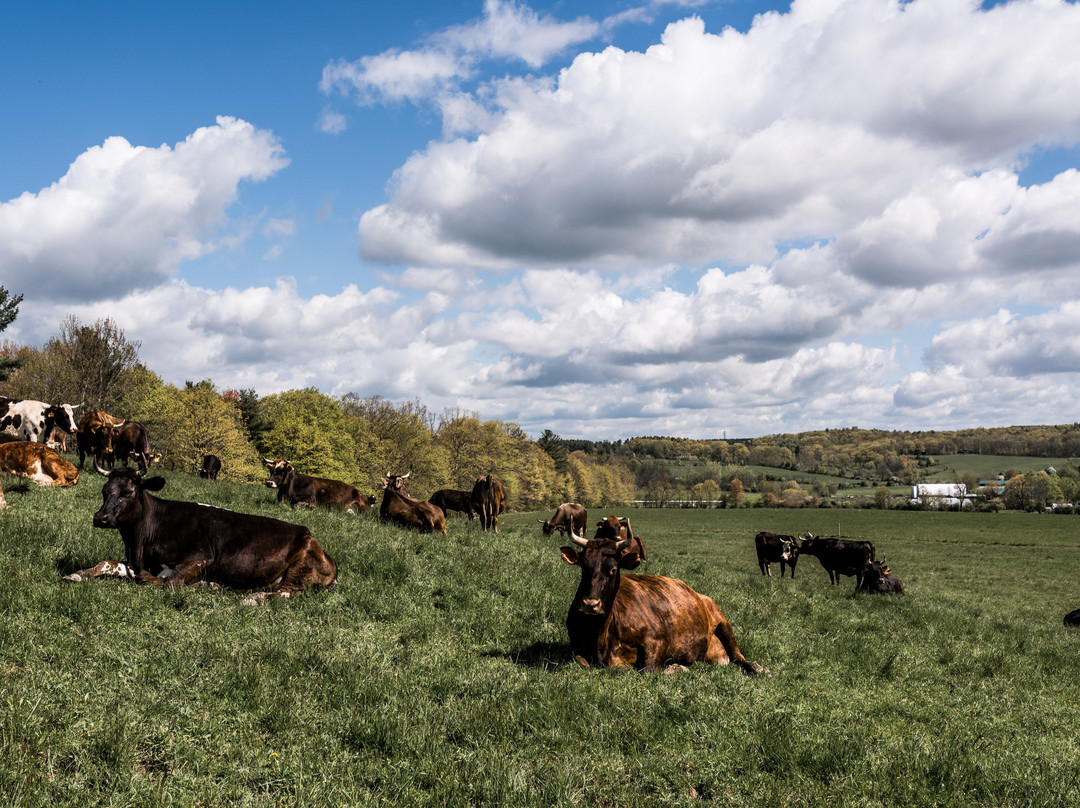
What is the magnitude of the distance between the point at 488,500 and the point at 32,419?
15392 mm

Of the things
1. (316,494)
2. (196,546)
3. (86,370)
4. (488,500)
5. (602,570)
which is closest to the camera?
(602,570)

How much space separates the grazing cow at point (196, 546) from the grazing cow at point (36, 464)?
8758 millimetres

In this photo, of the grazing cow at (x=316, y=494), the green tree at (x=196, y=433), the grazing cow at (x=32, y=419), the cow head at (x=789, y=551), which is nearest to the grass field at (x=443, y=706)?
the grazing cow at (x=316, y=494)

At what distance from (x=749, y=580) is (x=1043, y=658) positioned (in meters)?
6.94

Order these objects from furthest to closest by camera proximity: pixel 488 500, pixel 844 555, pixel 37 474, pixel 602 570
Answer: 1. pixel 844 555
2. pixel 488 500
3. pixel 37 474
4. pixel 602 570

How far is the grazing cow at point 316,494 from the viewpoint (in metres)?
18.4

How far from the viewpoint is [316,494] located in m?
18.6

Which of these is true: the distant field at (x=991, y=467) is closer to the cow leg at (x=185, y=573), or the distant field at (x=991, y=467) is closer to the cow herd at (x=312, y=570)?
the cow herd at (x=312, y=570)

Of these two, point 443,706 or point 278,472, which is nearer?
point 443,706

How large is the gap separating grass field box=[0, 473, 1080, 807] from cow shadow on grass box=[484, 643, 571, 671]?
5 cm

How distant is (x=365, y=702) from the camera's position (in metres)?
5.83

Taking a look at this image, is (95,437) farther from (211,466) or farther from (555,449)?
(555,449)

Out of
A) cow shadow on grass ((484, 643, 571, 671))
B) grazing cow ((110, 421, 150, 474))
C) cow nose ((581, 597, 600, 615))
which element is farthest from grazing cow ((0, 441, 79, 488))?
cow nose ((581, 597, 600, 615))

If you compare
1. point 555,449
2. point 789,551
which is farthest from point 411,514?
point 555,449
